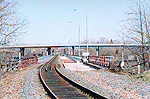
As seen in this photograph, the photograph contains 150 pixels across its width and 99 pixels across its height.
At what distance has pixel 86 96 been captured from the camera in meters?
10.7

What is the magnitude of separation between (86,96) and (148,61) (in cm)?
996

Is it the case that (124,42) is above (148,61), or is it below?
above

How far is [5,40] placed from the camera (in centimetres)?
1441

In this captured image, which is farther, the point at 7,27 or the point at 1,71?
the point at 1,71

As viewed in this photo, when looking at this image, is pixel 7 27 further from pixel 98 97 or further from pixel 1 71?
pixel 98 97

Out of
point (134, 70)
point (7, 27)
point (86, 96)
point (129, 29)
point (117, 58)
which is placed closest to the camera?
point (86, 96)

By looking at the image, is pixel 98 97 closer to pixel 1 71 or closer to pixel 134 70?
pixel 1 71

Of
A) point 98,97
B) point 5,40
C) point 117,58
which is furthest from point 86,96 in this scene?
point 117,58

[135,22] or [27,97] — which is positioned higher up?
[135,22]

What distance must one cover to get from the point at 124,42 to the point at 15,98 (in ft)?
37.6

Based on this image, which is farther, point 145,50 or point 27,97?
point 145,50

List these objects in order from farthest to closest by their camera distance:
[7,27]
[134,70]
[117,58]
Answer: [117,58], [134,70], [7,27]

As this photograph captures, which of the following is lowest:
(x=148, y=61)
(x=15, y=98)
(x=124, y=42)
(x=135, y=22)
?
(x=15, y=98)

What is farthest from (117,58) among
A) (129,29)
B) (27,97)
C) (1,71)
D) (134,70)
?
(27,97)
